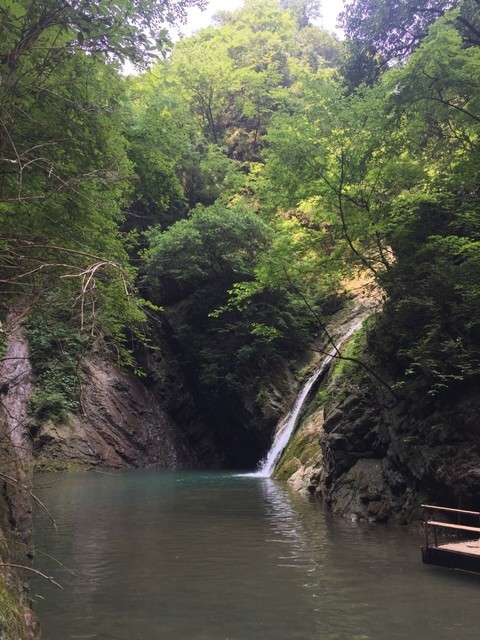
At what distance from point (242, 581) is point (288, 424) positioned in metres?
14.5

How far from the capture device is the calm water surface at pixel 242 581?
4.87m

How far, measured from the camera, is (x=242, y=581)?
6.26 m

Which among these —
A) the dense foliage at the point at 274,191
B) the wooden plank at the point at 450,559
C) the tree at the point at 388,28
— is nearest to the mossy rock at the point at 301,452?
the dense foliage at the point at 274,191

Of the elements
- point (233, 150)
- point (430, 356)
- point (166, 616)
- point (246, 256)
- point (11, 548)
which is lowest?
point (166, 616)

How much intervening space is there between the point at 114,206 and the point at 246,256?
635 inches

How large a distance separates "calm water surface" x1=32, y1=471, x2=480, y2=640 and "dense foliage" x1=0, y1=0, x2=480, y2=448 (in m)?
3.02

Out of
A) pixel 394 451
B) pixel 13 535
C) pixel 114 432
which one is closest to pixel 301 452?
pixel 394 451

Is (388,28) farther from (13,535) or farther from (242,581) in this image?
(13,535)

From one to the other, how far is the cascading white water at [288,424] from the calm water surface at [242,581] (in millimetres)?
8403

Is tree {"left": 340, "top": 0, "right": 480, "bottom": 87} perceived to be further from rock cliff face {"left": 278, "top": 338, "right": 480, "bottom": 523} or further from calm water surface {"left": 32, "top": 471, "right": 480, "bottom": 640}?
calm water surface {"left": 32, "top": 471, "right": 480, "bottom": 640}

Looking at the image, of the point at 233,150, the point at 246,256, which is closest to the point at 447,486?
the point at 246,256

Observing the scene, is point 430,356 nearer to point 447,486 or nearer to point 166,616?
point 447,486

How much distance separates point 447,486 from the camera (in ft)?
29.9

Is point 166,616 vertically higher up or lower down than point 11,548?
lower down
